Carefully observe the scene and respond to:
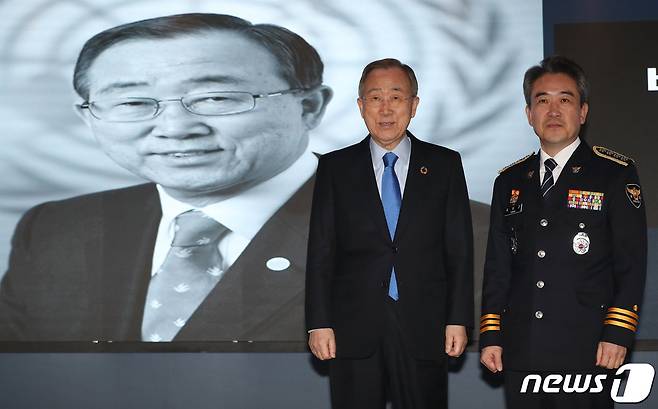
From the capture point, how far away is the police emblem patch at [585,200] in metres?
2.57

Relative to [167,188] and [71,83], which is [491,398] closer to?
[167,188]

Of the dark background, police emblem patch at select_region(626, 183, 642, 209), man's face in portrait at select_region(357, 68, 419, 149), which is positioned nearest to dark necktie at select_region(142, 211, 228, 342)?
the dark background

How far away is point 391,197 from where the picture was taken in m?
2.67

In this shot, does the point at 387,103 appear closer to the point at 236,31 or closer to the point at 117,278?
the point at 236,31

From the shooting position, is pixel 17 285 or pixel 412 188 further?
pixel 17 285

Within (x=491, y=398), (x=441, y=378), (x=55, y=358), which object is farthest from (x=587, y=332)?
(x=55, y=358)

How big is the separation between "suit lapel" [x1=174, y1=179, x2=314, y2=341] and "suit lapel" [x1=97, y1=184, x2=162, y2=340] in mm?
257

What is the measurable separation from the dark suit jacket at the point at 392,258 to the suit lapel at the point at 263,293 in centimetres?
106

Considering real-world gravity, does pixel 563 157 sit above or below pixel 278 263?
above

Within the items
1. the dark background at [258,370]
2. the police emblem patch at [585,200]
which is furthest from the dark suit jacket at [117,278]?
the police emblem patch at [585,200]

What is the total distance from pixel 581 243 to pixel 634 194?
0.71 ft

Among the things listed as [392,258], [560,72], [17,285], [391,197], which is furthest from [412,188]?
[17,285]

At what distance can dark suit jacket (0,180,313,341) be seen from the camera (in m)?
Result: 3.73

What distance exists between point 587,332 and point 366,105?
94 cm
